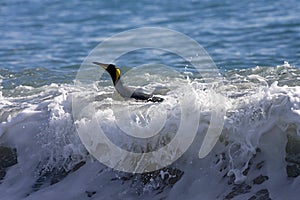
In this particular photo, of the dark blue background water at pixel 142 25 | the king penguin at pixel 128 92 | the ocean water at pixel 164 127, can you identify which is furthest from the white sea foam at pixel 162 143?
the dark blue background water at pixel 142 25

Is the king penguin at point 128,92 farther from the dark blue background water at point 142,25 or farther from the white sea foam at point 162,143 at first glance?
the dark blue background water at point 142,25

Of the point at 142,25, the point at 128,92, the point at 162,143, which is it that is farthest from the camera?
the point at 142,25

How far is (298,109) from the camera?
6203mm

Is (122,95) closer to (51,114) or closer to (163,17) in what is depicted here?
(51,114)

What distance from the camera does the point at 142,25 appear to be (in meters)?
15.1

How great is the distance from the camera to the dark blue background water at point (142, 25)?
11.9 meters

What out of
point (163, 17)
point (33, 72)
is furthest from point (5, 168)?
point (163, 17)

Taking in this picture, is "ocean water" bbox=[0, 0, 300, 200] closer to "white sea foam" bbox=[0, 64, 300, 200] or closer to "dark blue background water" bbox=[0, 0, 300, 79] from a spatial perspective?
"white sea foam" bbox=[0, 64, 300, 200]

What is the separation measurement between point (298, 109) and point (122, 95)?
7.48 ft

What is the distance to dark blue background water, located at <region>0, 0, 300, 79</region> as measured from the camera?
11.9m

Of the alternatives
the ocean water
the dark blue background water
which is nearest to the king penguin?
the ocean water

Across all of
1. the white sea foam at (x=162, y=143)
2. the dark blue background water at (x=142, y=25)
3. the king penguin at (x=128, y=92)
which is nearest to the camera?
the white sea foam at (x=162, y=143)

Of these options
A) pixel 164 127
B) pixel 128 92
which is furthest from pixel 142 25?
pixel 164 127

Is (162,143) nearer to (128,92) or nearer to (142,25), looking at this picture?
(128,92)
